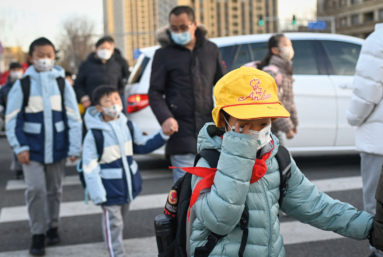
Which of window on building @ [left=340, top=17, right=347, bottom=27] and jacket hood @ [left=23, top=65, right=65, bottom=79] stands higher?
window on building @ [left=340, top=17, right=347, bottom=27]

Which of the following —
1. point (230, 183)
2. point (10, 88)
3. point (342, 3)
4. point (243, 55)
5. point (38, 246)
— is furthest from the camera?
point (342, 3)

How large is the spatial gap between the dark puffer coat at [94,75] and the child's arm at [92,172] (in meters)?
3.88

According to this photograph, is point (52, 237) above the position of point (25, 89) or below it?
below

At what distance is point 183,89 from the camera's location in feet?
12.6

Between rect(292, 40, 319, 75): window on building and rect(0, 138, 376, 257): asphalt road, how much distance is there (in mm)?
1520

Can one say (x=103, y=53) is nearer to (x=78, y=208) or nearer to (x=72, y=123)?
(x=78, y=208)

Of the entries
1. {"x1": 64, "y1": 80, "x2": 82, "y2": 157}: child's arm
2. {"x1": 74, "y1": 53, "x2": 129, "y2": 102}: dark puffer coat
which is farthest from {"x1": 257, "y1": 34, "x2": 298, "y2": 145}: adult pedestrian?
{"x1": 74, "y1": 53, "x2": 129, "y2": 102}: dark puffer coat

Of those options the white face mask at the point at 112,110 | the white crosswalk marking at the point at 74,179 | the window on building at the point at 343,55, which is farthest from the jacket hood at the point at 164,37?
the window on building at the point at 343,55

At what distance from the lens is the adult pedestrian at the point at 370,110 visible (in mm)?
3131

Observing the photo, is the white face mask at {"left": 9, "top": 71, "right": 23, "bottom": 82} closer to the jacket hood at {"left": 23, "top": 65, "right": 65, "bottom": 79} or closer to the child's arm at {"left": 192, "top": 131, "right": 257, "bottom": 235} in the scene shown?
the jacket hood at {"left": 23, "top": 65, "right": 65, "bottom": 79}

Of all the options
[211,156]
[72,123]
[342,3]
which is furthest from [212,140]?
[342,3]

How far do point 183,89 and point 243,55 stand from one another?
324 centimetres

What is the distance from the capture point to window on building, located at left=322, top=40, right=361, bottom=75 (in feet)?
22.5

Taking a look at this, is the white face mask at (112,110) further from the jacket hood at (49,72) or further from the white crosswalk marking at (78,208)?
the white crosswalk marking at (78,208)
